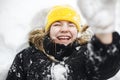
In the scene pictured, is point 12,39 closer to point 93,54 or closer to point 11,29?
point 11,29

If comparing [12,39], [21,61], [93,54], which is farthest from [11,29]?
[93,54]

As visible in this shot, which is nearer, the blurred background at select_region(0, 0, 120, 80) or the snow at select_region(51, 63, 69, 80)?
the snow at select_region(51, 63, 69, 80)

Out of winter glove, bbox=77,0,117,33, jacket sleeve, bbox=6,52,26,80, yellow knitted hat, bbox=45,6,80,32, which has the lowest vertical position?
jacket sleeve, bbox=6,52,26,80

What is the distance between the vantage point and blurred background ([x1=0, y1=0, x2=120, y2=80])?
1308 mm

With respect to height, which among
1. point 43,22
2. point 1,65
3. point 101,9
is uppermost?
point 101,9

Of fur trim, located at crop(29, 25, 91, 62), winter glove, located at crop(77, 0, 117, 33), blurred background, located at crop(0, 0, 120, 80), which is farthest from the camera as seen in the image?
blurred background, located at crop(0, 0, 120, 80)

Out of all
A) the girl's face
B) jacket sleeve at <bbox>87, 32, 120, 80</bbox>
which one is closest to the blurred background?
the girl's face

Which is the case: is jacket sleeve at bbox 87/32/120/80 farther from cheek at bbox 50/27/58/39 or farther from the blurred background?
the blurred background

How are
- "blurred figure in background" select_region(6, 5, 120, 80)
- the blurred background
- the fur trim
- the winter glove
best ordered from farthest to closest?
the blurred background → the fur trim → "blurred figure in background" select_region(6, 5, 120, 80) → the winter glove

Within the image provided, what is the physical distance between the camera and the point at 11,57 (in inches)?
51.3

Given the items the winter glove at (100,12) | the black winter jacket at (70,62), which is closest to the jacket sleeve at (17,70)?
the black winter jacket at (70,62)

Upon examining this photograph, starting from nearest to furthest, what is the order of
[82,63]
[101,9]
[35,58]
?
[101,9], [82,63], [35,58]

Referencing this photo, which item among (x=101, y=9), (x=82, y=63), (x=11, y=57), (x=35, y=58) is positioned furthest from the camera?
(x=11, y=57)

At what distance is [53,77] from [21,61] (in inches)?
6.8
